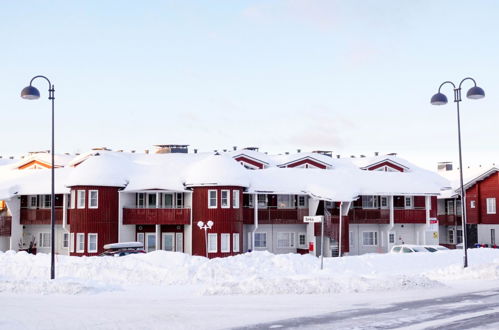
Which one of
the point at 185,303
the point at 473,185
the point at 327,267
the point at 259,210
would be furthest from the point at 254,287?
the point at 473,185

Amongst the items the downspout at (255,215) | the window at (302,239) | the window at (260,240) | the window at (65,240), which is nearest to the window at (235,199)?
the downspout at (255,215)

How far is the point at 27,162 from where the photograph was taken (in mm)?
55281

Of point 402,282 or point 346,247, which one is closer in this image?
point 402,282

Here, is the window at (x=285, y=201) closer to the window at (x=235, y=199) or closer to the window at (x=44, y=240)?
the window at (x=235, y=199)

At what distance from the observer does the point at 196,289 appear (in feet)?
78.0

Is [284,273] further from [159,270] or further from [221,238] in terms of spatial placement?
[221,238]

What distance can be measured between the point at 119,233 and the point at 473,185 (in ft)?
123

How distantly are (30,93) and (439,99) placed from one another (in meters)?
18.0

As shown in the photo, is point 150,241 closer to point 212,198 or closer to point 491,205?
point 212,198

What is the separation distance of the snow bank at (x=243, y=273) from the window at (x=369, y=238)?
15.0m

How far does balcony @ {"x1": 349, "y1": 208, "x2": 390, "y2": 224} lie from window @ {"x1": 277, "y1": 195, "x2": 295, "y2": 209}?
5.14 metres

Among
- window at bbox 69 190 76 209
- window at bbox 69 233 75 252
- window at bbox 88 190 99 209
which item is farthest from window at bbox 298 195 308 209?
window at bbox 69 233 75 252

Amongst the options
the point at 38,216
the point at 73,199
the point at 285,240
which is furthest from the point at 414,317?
the point at 38,216

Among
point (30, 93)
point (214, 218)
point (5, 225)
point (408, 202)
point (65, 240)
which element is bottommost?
point (65, 240)
